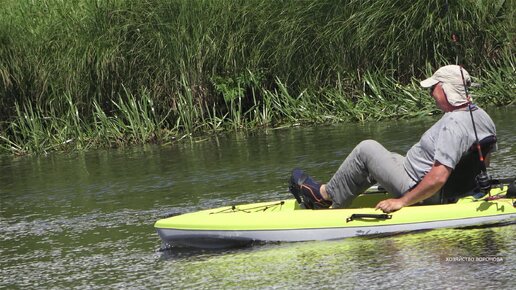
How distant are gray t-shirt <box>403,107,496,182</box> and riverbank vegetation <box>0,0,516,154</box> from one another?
7.08 meters

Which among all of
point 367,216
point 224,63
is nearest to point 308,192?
point 367,216

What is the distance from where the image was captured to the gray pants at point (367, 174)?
8202 mm

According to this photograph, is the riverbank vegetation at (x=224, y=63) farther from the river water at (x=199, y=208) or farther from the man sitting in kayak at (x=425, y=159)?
the man sitting in kayak at (x=425, y=159)

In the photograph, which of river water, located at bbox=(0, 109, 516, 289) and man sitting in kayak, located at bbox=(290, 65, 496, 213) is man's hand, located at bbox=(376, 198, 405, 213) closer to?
man sitting in kayak, located at bbox=(290, 65, 496, 213)

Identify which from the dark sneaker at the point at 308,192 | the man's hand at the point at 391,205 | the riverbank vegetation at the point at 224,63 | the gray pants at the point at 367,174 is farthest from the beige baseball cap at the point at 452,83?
the riverbank vegetation at the point at 224,63

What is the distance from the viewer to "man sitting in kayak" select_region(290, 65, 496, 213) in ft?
25.8

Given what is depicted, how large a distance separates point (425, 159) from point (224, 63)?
8.14 m

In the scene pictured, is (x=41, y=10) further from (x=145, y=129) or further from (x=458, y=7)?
(x=458, y=7)

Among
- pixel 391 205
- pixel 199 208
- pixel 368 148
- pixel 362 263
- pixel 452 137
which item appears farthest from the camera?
pixel 199 208

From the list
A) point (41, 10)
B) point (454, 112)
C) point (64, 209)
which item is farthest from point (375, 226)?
point (41, 10)

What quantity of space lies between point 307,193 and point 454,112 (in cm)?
137

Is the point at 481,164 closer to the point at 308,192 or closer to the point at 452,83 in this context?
the point at 452,83

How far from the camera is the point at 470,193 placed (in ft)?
26.8

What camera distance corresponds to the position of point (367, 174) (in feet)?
27.7
